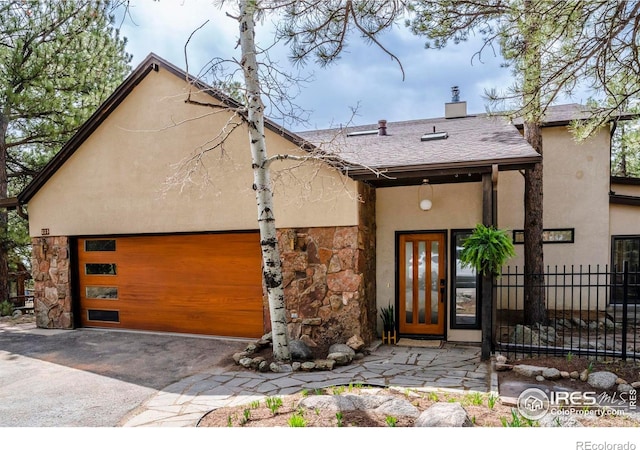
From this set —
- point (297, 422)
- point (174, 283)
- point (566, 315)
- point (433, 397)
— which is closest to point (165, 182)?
point (174, 283)

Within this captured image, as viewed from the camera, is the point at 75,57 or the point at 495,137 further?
the point at 75,57

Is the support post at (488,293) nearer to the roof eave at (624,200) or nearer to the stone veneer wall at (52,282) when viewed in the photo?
the roof eave at (624,200)

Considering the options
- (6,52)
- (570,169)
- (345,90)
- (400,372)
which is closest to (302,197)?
(345,90)

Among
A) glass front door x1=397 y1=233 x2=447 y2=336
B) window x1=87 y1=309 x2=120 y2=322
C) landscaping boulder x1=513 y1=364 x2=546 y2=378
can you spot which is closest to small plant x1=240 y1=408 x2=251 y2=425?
landscaping boulder x1=513 y1=364 x2=546 y2=378

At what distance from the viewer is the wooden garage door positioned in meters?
7.25

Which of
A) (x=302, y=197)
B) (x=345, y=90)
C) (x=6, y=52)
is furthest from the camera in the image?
(x=6, y=52)

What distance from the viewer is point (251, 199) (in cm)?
698

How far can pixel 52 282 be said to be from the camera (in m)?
8.61

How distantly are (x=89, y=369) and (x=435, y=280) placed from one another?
19.3 ft

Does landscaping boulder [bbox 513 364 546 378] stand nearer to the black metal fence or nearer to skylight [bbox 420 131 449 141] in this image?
the black metal fence

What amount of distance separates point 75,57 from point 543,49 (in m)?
10.6

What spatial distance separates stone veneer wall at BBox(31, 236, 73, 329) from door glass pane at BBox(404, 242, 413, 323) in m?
7.12

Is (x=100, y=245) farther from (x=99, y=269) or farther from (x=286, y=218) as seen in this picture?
(x=286, y=218)
